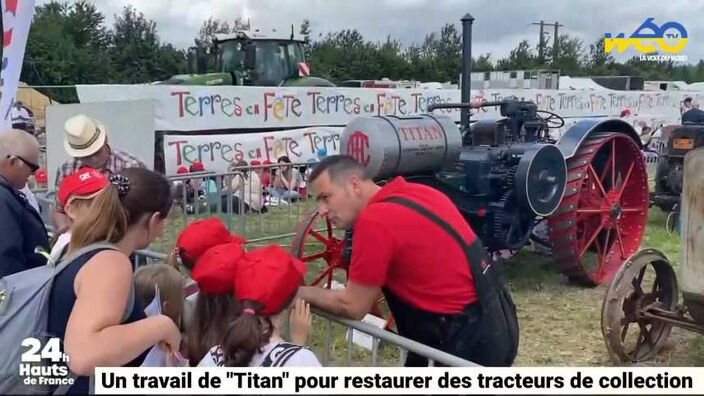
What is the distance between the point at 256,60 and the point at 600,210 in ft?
27.6

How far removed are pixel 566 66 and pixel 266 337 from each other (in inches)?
2006

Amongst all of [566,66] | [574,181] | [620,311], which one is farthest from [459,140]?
[566,66]

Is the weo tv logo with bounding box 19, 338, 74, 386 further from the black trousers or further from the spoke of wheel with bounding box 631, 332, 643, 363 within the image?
the spoke of wheel with bounding box 631, 332, 643, 363

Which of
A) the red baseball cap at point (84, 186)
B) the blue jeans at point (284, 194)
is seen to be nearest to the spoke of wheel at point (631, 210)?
the blue jeans at point (284, 194)

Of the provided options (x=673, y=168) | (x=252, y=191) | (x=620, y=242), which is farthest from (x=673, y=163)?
(x=252, y=191)

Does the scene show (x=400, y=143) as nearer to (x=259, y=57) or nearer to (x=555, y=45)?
(x=259, y=57)

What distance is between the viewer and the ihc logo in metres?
4.33

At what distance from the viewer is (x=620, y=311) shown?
12.5ft

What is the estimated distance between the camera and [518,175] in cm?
488

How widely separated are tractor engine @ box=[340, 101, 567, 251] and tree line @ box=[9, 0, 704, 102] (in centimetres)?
930

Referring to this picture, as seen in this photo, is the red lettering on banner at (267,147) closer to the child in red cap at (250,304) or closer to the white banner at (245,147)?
the white banner at (245,147)

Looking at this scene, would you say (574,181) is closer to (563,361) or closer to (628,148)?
(628,148)

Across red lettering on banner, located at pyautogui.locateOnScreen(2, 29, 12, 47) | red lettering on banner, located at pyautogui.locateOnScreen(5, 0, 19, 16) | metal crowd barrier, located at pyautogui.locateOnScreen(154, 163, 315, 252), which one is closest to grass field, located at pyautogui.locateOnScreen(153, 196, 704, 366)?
metal crowd barrier, located at pyautogui.locateOnScreen(154, 163, 315, 252)

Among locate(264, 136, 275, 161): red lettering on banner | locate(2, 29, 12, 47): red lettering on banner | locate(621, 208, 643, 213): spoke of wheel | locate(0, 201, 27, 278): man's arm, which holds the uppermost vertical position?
locate(2, 29, 12, 47): red lettering on banner
